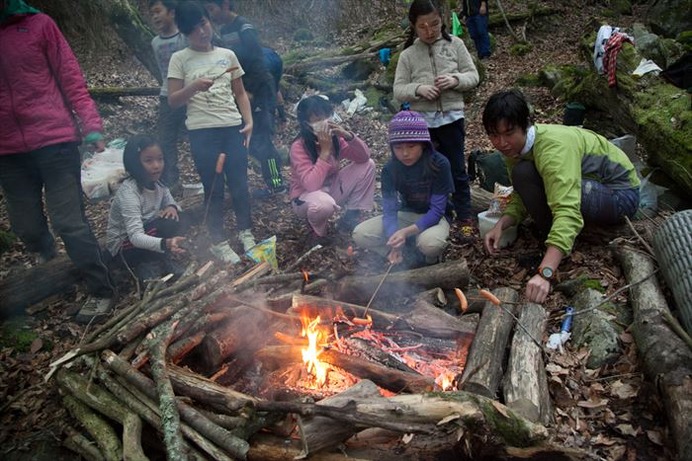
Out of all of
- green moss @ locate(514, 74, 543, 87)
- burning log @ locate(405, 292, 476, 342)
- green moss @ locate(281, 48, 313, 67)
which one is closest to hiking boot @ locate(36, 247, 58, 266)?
burning log @ locate(405, 292, 476, 342)

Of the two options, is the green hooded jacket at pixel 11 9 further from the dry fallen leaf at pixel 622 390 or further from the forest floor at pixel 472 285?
the dry fallen leaf at pixel 622 390

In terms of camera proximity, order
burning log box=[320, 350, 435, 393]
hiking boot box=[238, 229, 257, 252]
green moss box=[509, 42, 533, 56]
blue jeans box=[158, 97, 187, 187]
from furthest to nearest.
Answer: green moss box=[509, 42, 533, 56]
blue jeans box=[158, 97, 187, 187]
hiking boot box=[238, 229, 257, 252]
burning log box=[320, 350, 435, 393]

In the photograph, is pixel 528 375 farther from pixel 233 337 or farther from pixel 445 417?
pixel 233 337

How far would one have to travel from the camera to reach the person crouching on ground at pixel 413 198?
4418 mm

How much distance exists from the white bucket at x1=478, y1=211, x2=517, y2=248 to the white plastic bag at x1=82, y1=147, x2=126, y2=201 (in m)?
4.40

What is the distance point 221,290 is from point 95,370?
1.02m

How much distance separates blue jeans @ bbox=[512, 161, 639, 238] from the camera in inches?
163

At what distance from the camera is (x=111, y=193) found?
6070mm

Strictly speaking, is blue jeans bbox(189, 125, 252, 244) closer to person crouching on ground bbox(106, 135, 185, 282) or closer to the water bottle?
person crouching on ground bbox(106, 135, 185, 282)

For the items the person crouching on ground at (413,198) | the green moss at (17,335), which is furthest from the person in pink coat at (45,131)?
the person crouching on ground at (413,198)

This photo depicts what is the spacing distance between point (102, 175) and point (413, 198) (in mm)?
3923

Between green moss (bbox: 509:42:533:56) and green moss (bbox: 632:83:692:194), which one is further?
green moss (bbox: 509:42:533:56)

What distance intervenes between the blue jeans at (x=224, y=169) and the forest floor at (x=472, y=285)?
1.20ft

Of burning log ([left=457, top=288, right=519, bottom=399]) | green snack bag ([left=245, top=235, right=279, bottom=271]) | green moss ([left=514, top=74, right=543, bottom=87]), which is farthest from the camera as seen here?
green moss ([left=514, top=74, right=543, bottom=87])
